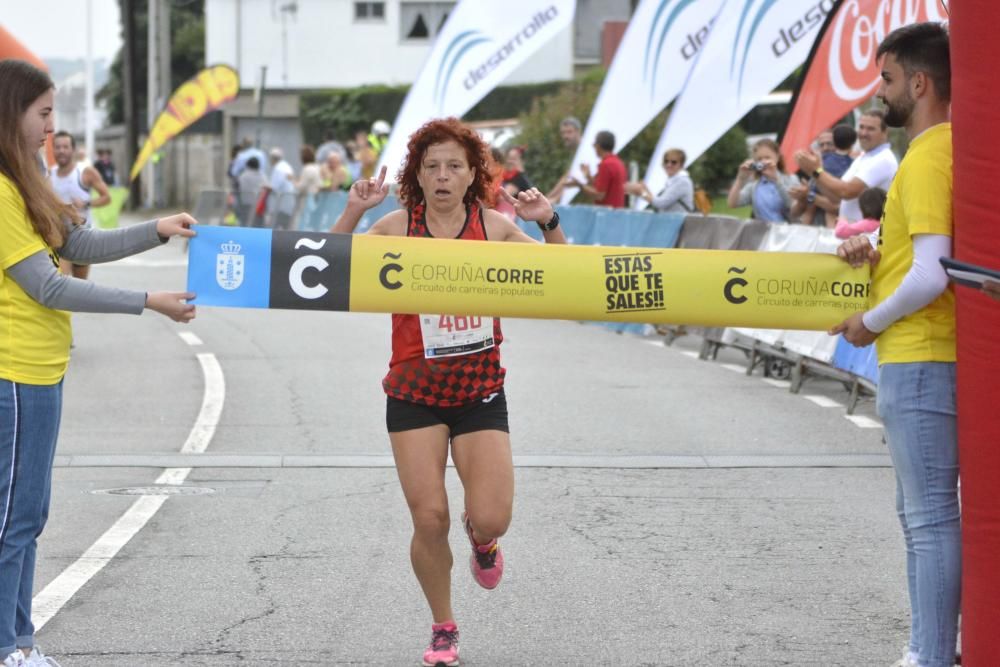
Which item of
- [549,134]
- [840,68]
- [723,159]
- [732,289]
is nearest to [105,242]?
[732,289]

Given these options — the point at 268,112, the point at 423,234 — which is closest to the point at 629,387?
the point at 423,234

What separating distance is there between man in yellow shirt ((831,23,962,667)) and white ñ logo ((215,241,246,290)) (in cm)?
199

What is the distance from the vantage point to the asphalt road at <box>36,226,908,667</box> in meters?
6.02

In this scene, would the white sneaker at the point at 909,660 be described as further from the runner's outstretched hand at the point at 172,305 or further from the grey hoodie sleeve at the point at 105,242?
the grey hoodie sleeve at the point at 105,242

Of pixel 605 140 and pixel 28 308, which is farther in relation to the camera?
pixel 605 140

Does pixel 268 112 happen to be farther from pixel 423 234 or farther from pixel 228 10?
pixel 423 234

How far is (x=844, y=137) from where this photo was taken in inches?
562

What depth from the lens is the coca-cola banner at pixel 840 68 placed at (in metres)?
15.5

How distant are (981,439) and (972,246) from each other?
1.72 feet

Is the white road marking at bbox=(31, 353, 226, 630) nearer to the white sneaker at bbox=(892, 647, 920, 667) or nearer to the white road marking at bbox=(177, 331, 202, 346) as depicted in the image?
the white sneaker at bbox=(892, 647, 920, 667)

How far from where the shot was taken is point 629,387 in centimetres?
1331

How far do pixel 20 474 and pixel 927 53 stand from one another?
2.92 m

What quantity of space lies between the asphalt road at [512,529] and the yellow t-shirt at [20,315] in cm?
114

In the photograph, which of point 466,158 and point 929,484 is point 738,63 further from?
point 929,484
